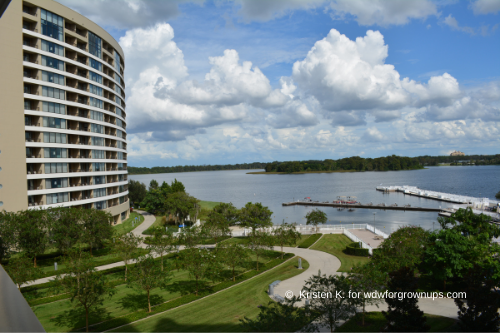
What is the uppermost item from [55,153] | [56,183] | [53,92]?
[53,92]

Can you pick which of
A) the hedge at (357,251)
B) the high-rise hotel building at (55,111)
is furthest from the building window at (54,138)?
the hedge at (357,251)

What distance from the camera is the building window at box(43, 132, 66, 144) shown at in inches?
1959

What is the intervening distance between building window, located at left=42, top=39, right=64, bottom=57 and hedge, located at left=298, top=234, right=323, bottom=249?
49.5 m

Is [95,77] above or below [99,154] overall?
above

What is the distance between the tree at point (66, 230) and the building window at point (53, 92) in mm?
21096

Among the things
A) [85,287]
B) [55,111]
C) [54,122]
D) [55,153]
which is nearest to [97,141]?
[54,122]

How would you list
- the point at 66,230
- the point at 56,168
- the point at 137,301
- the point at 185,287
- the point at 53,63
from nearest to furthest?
the point at 137,301 < the point at 185,287 < the point at 66,230 < the point at 56,168 < the point at 53,63

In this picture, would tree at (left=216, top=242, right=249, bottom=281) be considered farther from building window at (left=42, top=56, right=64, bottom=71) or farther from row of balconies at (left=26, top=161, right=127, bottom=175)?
building window at (left=42, top=56, right=64, bottom=71)

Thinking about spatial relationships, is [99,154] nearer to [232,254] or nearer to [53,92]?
[53,92]

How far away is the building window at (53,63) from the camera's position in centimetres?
4999

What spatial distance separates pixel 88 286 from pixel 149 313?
4808 millimetres

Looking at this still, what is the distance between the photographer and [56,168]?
5103 cm

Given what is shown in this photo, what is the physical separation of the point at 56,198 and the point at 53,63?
2192cm

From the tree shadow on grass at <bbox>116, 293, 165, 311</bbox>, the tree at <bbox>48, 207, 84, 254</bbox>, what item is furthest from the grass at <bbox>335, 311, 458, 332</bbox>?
the tree at <bbox>48, 207, 84, 254</bbox>
